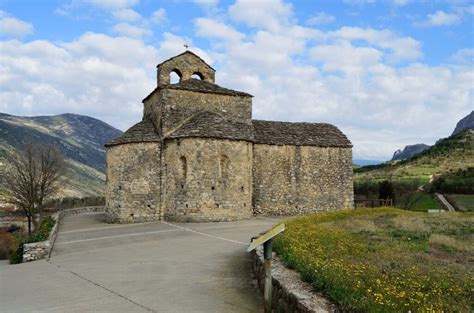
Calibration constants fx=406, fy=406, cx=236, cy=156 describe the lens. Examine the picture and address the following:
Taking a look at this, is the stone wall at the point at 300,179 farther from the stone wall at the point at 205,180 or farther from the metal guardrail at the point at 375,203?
the metal guardrail at the point at 375,203

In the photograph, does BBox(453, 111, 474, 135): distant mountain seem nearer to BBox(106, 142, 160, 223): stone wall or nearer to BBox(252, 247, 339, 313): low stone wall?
BBox(106, 142, 160, 223): stone wall

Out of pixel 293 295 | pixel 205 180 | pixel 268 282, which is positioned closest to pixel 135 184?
pixel 205 180

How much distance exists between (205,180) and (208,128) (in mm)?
2891

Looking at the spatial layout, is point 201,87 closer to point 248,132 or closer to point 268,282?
point 248,132

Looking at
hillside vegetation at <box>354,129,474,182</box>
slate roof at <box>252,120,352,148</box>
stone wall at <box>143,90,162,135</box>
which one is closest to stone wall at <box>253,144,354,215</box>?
slate roof at <box>252,120,352,148</box>

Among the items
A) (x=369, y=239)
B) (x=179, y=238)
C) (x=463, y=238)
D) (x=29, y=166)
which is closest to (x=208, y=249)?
(x=179, y=238)

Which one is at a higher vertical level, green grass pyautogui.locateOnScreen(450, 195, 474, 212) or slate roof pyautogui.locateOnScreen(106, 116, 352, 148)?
slate roof pyautogui.locateOnScreen(106, 116, 352, 148)

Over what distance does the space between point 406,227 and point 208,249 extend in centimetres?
807

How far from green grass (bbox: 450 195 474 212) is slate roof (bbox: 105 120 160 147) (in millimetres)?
24249

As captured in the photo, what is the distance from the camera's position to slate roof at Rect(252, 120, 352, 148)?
87.4 feet

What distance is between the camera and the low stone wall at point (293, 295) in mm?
5895

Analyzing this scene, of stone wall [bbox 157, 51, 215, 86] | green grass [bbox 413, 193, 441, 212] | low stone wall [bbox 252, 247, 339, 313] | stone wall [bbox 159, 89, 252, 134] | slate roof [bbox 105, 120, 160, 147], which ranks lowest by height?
green grass [bbox 413, 193, 441, 212]

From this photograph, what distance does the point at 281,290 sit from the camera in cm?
709

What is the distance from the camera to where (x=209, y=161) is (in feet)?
72.7
